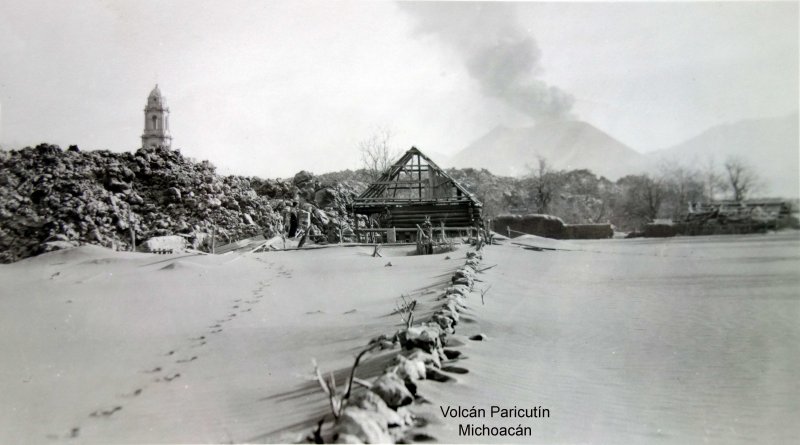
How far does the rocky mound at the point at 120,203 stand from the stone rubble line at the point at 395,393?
15.3 m

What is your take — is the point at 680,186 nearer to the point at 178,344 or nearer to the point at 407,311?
the point at 407,311

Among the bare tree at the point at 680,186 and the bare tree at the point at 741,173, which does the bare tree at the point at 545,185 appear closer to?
the bare tree at the point at 680,186

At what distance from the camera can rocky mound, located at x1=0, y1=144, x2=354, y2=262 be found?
19.1 metres

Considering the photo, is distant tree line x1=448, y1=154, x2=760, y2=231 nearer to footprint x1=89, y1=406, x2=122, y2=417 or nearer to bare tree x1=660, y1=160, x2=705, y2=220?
bare tree x1=660, y1=160, x2=705, y2=220

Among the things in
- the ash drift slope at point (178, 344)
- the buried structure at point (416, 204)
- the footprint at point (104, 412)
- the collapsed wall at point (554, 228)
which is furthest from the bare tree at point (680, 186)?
the footprint at point (104, 412)

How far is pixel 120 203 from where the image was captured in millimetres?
23438

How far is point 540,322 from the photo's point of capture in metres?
6.69

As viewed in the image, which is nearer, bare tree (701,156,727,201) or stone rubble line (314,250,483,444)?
stone rubble line (314,250,483,444)

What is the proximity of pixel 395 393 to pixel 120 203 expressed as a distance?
24202mm

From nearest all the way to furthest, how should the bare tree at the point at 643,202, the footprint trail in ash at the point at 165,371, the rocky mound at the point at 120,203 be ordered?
the footprint trail in ash at the point at 165,371
the rocky mound at the point at 120,203
the bare tree at the point at 643,202

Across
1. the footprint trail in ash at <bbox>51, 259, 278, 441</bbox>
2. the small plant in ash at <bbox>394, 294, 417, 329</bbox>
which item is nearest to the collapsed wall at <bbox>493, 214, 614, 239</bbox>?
the small plant in ash at <bbox>394, 294, 417, 329</bbox>

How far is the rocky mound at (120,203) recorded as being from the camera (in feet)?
62.5

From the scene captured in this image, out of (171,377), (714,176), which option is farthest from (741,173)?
(171,377)

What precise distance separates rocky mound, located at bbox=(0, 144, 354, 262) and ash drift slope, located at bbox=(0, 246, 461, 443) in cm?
815
